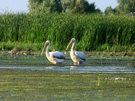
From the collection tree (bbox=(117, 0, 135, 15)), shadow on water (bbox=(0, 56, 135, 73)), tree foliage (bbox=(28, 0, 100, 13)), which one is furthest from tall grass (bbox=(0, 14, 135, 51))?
tree (bbox=(117, 0, 135, 15))

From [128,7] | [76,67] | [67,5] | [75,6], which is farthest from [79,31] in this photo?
[128,7]

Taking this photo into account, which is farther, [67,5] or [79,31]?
[67,5]

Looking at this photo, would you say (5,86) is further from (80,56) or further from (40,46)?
(40,46)

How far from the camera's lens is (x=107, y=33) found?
23.5m

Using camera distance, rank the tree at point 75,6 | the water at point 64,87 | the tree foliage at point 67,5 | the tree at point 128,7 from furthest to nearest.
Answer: the tree at point 128,7 → the tree at point 75,6 → the tree foliage at point 67,5 → the water at point 64,87

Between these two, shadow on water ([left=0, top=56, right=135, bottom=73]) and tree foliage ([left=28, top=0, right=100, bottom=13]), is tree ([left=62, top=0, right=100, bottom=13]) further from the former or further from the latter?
shadow on water ([left=0, top=56, right=135, bottom=73])

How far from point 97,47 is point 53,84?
14217mm

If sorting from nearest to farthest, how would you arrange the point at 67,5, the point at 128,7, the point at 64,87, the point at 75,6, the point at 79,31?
1. the point at 64,87
2. the point at 79,31
3. the point at 75,6
4. the point at 67,5
5. the point at 128,7

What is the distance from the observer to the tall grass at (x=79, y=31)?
907 inches

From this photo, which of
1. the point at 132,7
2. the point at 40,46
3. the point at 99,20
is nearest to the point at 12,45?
the point at 40,46

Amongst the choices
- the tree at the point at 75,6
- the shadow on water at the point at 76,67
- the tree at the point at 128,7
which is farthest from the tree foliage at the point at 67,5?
the shadow on water at the point at 76,67

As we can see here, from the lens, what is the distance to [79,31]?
77.0 feet

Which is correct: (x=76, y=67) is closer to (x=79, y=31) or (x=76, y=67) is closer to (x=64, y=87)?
(x=64, y=87)

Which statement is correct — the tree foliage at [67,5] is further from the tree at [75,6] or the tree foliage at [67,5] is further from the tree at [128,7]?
the tree at [128,7]
